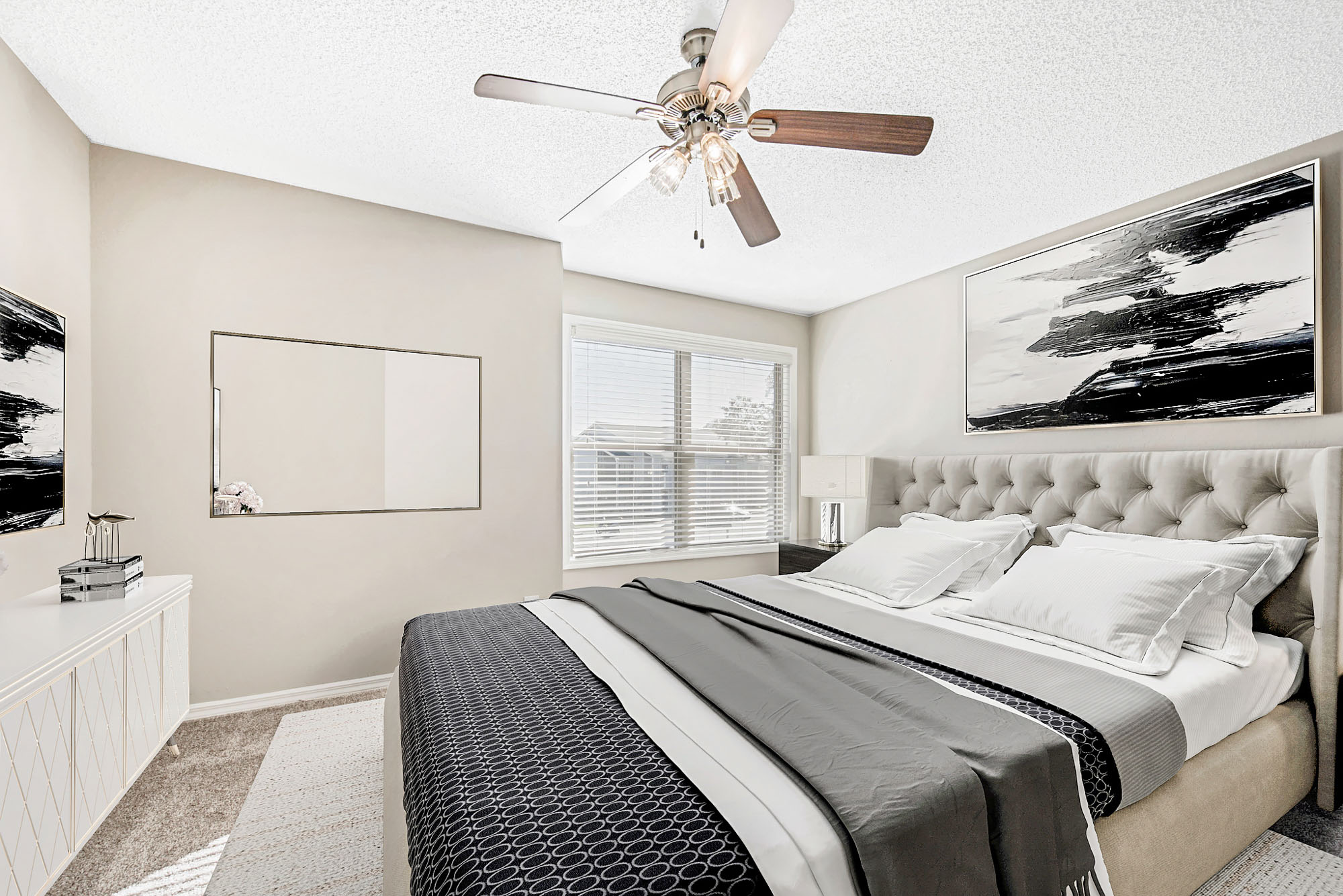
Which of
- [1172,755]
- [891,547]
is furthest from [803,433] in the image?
[1172,755]

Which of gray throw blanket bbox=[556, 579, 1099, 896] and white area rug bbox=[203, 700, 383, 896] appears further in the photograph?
white area rug bbox=[203, 700, 383, 896]

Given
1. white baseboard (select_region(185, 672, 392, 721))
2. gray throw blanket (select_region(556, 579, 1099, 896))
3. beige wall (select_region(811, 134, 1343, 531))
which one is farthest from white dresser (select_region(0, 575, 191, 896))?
beige wall (select_region(811, 134, 1343, 531))

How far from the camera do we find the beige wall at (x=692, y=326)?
3846 mm

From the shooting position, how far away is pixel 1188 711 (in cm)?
153

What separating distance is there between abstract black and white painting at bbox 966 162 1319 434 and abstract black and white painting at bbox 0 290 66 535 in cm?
402

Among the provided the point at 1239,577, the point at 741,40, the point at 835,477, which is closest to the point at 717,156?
the point at 741,40

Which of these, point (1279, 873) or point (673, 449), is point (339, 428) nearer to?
point (673, 449)

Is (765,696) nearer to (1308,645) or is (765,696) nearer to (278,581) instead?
(1308,645)

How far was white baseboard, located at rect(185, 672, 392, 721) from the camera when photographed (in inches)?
102

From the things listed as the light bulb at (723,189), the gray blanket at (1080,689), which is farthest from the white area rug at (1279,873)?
the light bulb at (723,189)

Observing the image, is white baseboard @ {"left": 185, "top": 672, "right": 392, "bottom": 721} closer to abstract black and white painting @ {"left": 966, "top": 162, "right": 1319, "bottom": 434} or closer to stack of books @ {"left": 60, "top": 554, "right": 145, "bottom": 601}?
stack of books @ {"left": 60, "top": 554, "right": 145, "bottom": 601}

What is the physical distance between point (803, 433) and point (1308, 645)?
9.83 ft

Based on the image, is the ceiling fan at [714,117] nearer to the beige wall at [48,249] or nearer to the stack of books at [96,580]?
the beige wall at [48,249]

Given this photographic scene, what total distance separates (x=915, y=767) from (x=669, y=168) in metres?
1.54
